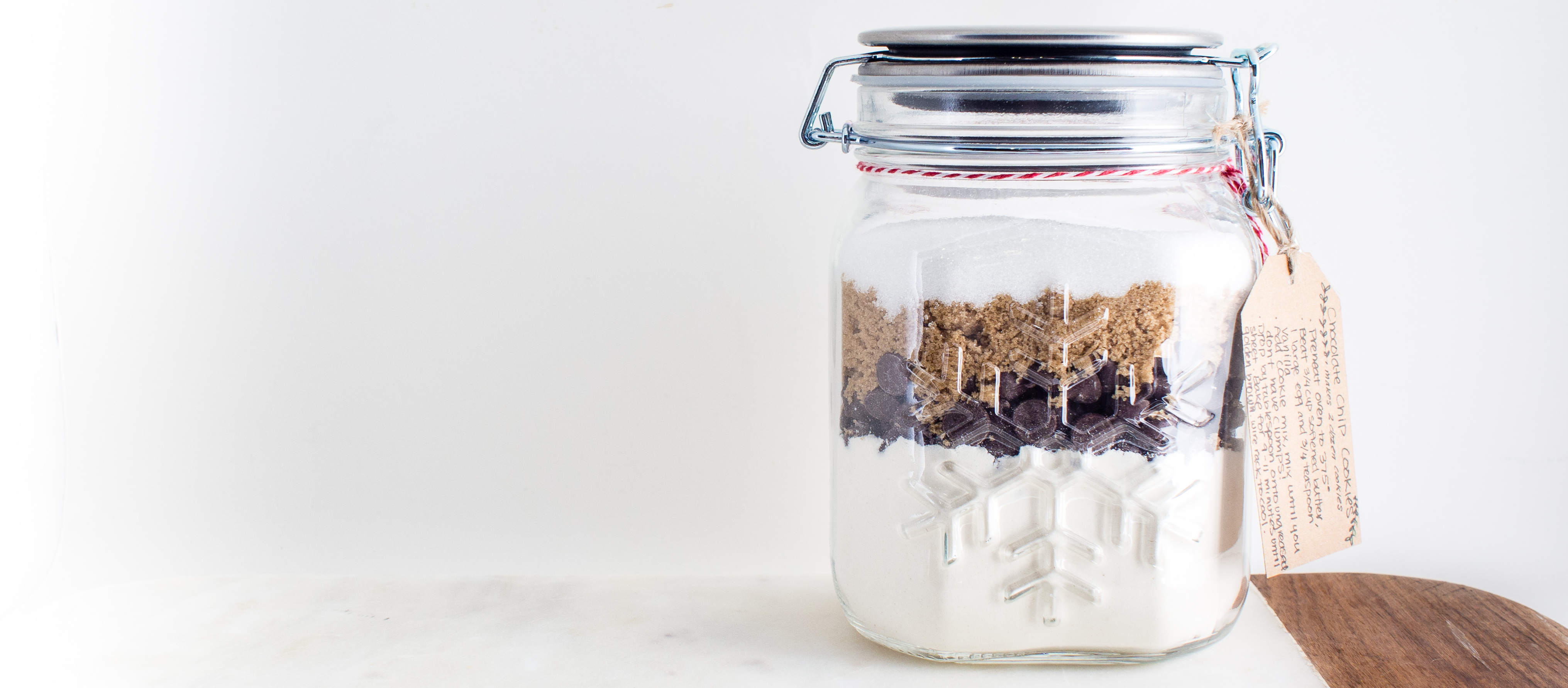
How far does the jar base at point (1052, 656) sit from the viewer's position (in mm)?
606

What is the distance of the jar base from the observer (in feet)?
1.99

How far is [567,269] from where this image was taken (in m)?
0.79

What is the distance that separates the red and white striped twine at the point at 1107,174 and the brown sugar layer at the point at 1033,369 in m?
0.06

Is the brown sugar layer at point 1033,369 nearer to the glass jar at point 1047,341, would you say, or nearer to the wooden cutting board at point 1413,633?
the glass jar at point 1047,341

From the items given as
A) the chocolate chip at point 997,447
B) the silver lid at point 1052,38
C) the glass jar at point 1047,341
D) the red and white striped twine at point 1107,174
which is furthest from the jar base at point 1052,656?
the silver lid at point 1052,38

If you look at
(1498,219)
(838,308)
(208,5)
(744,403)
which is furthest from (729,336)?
(1498,219)

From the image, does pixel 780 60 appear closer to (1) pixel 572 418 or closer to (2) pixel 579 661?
(1) pixel 572 418

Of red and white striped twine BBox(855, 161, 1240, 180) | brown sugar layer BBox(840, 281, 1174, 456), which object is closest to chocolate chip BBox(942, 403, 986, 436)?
brown sugar layer BBox(840, 281, 1174, 456)

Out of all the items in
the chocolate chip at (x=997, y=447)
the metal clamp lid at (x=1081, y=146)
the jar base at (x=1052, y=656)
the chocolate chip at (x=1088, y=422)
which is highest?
the metal clamp lid at (x=1081, y=146)

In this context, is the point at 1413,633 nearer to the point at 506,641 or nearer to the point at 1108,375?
the point at 1108,375

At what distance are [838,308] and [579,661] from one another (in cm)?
26

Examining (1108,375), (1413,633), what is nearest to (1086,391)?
(1108,375)

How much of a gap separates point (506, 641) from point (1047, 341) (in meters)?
0.38

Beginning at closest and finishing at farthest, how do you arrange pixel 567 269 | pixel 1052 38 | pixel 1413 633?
pixel 1052 38, pixel 1413 633, pixel 567 269
